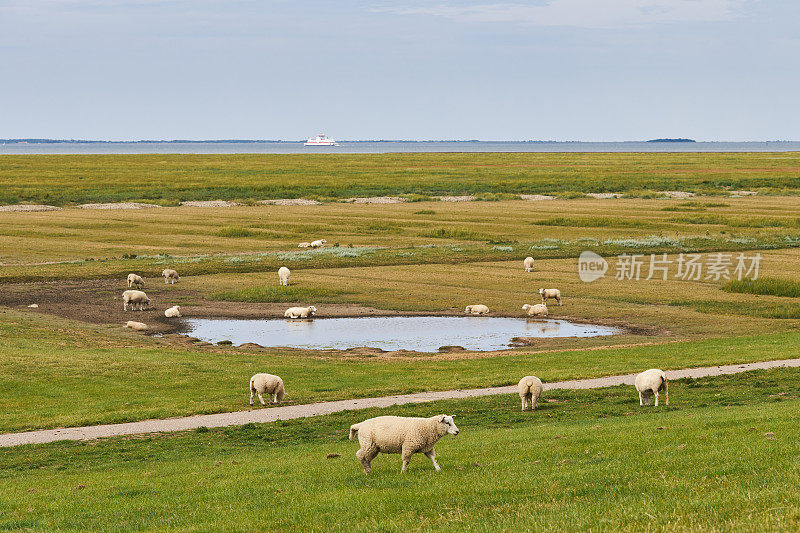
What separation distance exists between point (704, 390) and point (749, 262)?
41.8 meters

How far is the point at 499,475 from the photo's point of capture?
1514 centimetres

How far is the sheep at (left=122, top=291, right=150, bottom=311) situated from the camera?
4922 centimetres

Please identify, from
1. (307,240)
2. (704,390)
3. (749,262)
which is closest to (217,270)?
(307,240)

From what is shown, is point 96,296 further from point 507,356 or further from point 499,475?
point 499,475

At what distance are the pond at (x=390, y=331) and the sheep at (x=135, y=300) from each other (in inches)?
142

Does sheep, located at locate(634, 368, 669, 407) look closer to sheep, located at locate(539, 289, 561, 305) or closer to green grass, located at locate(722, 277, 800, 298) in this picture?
sheep, located at locate(539, 289, 561, 305)

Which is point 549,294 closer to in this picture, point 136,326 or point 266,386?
point 136,326

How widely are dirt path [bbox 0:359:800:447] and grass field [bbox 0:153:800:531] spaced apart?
0.80 meters

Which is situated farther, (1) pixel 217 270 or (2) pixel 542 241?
(2) pixel 542 241

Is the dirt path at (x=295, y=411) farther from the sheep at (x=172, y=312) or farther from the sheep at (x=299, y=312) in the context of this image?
the sheep at (x=172, y=312)

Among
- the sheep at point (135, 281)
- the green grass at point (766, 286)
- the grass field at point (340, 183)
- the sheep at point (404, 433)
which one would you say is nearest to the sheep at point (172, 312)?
the sheep at point (135, 281)

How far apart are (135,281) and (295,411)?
3244 centimetres

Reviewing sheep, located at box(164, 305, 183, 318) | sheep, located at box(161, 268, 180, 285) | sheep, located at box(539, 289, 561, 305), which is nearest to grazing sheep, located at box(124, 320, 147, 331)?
sheep, located at box(164, 305, 183, 318)

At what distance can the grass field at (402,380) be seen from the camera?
13125 mm
